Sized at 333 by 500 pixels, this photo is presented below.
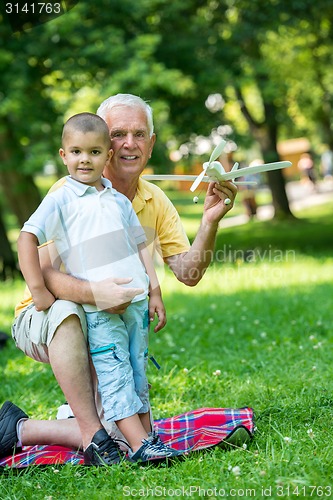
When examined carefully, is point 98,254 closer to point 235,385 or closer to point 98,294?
point 98,294

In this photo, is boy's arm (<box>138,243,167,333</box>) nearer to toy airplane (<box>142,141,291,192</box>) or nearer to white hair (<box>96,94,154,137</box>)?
toy airplane (<box>142,141,291,192</box>)

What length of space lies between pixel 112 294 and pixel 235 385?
153 centimetres

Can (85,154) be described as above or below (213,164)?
above

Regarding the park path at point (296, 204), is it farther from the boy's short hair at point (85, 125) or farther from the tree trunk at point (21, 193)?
the boy's short hair at point (85, 125)

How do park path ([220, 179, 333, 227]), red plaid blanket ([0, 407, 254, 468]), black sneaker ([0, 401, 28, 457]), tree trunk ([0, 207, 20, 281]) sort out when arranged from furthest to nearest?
park path ([220, 179, 333, 227]) → tree trunk ([0, 207, 20, 281]) → black sneaker ([0, 401, 28, 457]) → red plaid blanket ([0, 407, 254, 468])

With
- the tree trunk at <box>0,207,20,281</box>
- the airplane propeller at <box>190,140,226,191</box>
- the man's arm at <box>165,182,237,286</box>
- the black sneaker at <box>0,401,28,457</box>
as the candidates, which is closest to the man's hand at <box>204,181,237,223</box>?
the man's arm at <box>165,182,237,286</box>

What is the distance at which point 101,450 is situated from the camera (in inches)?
132

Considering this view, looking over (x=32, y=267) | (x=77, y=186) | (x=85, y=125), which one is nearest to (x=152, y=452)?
(x=32, y=267)

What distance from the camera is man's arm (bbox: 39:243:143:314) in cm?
338

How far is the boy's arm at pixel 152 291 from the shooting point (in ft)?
12.2

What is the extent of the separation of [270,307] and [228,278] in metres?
2.86

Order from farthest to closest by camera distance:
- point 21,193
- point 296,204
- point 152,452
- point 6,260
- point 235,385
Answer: point 296,204 < point 21,193 < point 6,260 < point 235,385 < point 152,452

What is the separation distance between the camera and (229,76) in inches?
496

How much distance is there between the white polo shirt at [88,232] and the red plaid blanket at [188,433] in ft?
2.30
